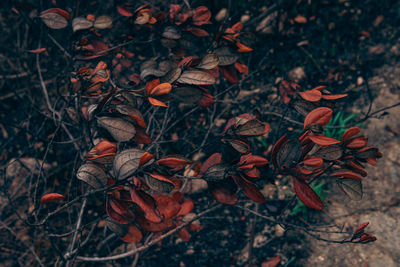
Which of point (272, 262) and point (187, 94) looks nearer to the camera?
point (187, 94)

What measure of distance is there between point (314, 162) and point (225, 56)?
0.58 m

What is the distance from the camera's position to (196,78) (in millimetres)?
958

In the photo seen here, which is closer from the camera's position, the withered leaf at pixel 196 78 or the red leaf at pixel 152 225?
the withered leaf at pixel 196 78

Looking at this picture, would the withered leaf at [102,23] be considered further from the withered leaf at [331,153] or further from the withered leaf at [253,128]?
the withered leaf at [331,153]

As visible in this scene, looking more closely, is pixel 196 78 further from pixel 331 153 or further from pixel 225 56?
pixel 331 153

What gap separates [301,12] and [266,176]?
82.3 inches

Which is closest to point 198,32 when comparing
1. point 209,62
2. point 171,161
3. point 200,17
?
point 200,17

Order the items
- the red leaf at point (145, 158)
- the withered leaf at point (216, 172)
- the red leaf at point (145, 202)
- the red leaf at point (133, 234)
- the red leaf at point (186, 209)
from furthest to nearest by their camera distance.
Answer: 1. the red leaf at point (186, 209)
2. the red leaf at point (133, 234)
3. the withered leaf at point (216, 172)
4. the red leaf at point (145, 202)
5. the red leaf at point (145, 158)

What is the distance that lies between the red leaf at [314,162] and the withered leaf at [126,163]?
0.55 meters

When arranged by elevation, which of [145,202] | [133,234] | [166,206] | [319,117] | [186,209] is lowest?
[186,209]

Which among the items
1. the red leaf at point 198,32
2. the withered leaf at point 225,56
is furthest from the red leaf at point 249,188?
the red leaf at point 198,32

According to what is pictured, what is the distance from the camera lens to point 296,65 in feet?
8.06

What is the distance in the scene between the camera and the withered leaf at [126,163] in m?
0.81

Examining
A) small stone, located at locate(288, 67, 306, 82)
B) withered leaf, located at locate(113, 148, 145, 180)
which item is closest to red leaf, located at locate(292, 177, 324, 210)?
withered leaf, located at locate(113, 148, 145, 180)
